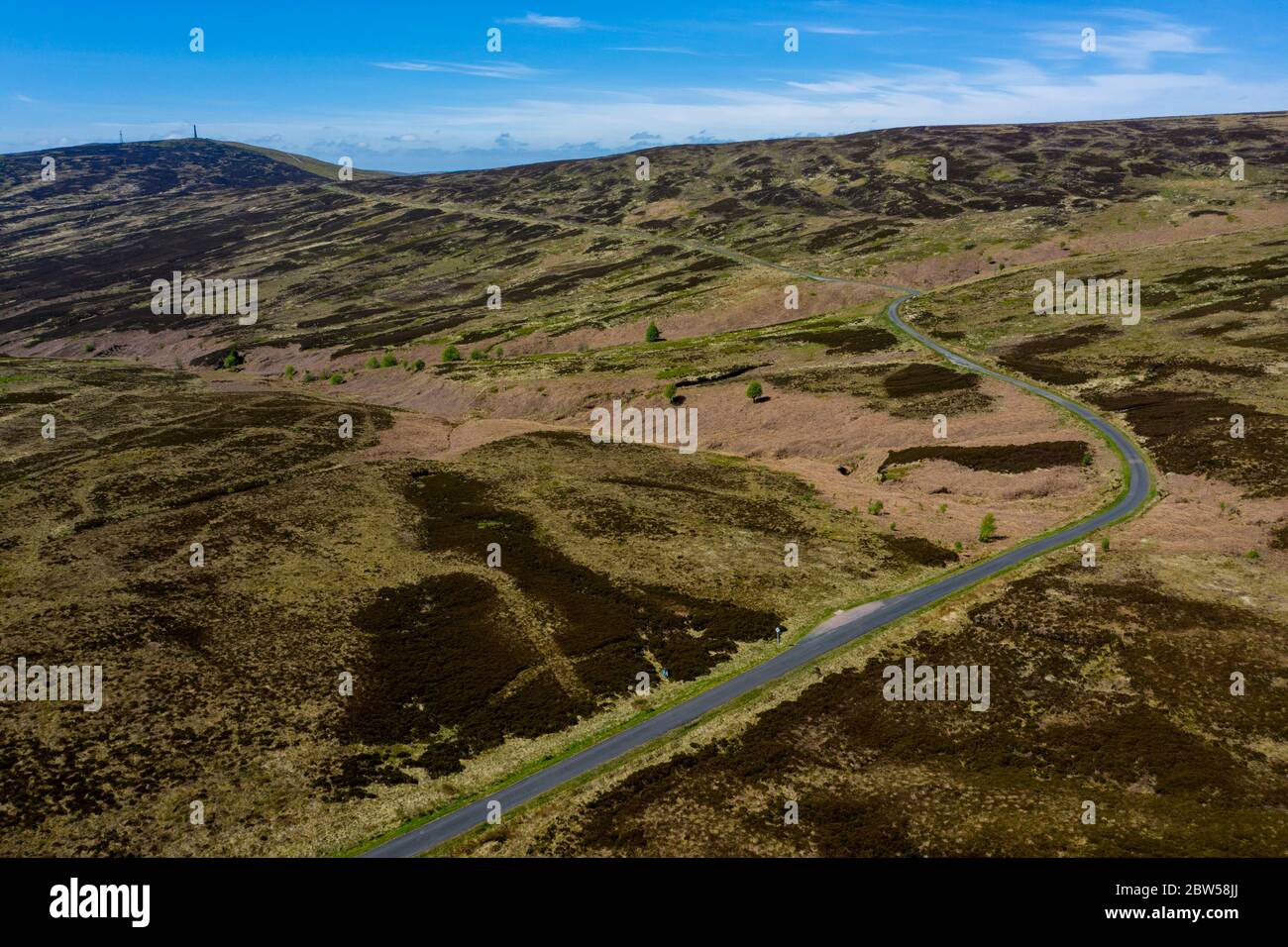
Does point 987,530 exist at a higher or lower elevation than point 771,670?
higher

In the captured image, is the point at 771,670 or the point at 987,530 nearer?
the point at 771,670

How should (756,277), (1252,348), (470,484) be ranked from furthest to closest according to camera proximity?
(756,277) → (1252,348) → (470,484)

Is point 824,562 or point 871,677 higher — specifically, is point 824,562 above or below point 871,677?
above

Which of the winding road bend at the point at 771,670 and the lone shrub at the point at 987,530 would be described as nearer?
the winding road bend at the point at 771,670

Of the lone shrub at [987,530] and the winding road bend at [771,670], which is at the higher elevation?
the lone shrub at [987,530]

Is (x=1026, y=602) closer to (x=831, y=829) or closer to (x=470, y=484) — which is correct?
(x=831, y=829)

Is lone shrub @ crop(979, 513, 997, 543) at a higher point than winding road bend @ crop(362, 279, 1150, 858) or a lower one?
higher

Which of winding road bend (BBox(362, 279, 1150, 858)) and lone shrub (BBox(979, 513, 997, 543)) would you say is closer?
winding road bend (BBox(362, 279, 1150, 858))
